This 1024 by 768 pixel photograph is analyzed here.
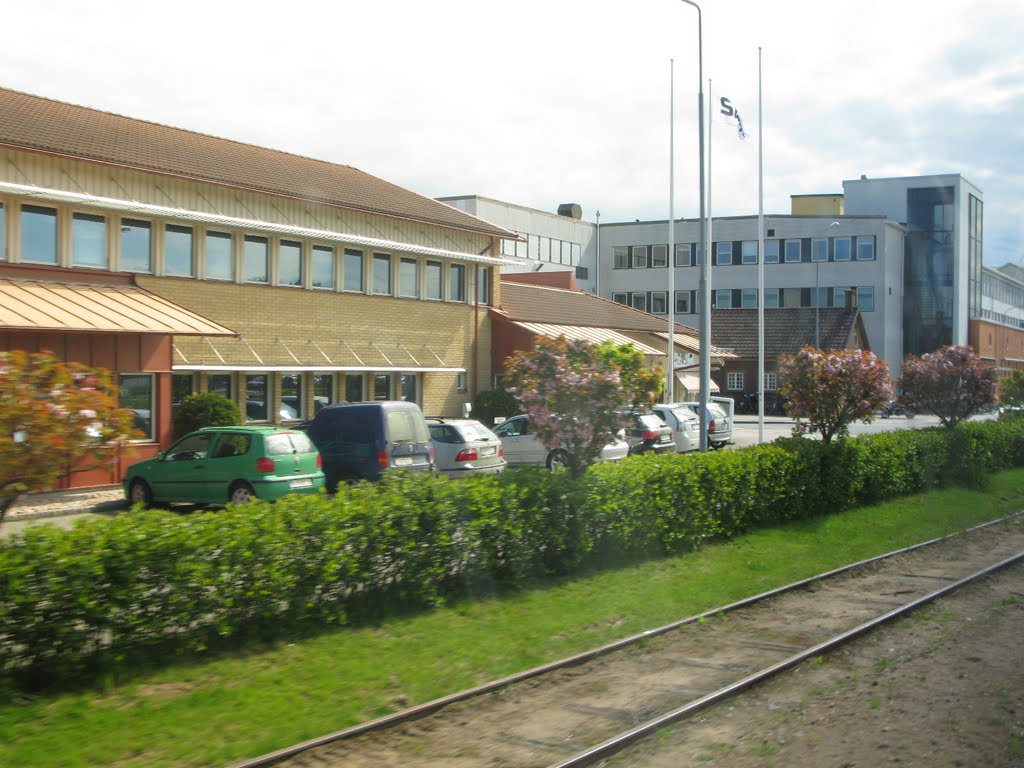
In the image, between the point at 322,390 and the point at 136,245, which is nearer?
the point at 136,245

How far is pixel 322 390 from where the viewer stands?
26938mm

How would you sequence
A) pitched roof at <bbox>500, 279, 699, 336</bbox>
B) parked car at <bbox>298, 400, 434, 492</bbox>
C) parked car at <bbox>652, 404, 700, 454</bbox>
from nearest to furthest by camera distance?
parked car at <bbox>298, 400, 434, 492</bbox>, parked car at <bbox>652, 404, 700, 454</bbox>, pitched roof at <bbox>500, 279, 699, 336</bbox>

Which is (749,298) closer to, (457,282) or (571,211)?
(571,211)

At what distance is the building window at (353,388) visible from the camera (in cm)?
2762

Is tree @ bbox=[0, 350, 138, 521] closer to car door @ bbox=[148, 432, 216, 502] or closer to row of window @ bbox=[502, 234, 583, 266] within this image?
car door @ bbox=[148, 432, 216, 502]

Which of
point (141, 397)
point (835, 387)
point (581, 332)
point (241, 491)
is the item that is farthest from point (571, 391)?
point (581, 332)

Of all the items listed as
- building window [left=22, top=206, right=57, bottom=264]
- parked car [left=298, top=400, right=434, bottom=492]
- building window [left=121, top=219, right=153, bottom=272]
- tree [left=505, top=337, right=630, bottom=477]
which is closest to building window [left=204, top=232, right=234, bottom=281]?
building window [left=121, top=219, right=153, bottom=272]

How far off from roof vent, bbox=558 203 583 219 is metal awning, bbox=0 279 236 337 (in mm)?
54422

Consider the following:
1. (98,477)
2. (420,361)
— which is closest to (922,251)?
(420,361)

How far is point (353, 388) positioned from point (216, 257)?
548 centimetres

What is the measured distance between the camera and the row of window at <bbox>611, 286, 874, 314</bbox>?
223ft

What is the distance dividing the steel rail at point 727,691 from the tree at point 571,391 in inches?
141

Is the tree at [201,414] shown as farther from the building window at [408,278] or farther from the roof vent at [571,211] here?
the roof vent at [571,211]

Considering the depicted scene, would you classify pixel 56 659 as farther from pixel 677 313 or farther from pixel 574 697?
pixel 677 313
